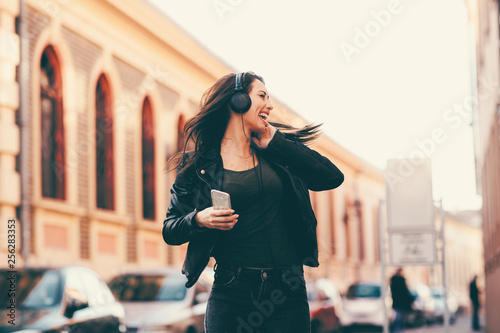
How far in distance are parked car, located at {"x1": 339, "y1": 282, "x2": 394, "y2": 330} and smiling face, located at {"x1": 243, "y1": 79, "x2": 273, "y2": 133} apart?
73.8ft

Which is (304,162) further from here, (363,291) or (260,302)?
(363,291)

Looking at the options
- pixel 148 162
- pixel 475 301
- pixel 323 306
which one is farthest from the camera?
pixel 475 301

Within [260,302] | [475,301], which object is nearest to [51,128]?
[260,302]

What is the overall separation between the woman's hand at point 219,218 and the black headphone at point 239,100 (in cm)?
50

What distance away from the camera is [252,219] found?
3.58 meters

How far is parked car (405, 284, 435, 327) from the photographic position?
31831 millimetres

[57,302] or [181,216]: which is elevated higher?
[181,216]

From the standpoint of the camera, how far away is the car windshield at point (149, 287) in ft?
40.7

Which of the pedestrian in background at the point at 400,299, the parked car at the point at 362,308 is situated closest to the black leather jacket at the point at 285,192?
the pedestrian in background at the point at 400,299

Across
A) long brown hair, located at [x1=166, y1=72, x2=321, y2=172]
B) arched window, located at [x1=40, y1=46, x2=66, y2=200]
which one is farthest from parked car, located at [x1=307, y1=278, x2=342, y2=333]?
long brown hair, located at [x1=166, y1=72, x2=321, y2=172]

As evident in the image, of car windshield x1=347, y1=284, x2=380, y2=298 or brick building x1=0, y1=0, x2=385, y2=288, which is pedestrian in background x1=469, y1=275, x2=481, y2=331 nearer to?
car windshield x1=347, y1=284, x2=380, y2=298

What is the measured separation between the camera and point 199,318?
40.2ft

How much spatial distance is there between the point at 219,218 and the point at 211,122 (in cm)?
63

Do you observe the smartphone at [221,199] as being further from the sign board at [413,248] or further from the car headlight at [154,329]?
the sign board at [413,248]
